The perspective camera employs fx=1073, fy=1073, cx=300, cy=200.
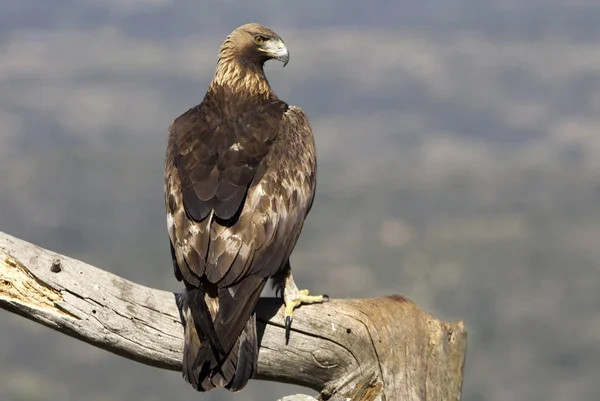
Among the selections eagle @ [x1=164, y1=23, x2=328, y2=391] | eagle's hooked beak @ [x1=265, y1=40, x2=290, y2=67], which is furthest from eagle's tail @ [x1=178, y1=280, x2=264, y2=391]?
eagle's hooked beak @ [x1=265, y1=40, x2=290, y2=67]

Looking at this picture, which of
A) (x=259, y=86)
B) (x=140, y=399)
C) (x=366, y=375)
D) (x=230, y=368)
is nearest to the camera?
(x=230, y=368)

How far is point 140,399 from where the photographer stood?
6097 inches

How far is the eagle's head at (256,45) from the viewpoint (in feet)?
40.9

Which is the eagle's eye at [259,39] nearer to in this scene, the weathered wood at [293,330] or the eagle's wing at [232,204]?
the eagle's wing at [232,204]

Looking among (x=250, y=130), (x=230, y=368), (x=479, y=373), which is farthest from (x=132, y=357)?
(x=479, y=373)

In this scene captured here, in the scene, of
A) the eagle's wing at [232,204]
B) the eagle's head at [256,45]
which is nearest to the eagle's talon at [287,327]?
the eagle's wing at [232,204]

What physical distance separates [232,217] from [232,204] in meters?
0.13

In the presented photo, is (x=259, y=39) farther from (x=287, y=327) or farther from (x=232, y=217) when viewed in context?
(x=287, y=327)

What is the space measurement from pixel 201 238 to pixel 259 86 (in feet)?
10.5

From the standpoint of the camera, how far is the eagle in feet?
30.8

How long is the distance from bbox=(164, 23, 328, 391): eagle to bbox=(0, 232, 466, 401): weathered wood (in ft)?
0.79

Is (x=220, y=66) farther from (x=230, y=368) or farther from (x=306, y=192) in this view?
(x=230, y=368)

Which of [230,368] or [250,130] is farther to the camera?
[250,130]

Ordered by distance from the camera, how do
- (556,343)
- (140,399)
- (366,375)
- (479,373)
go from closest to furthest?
(366,375)
(140,399)
(479,373)
(556,343)
